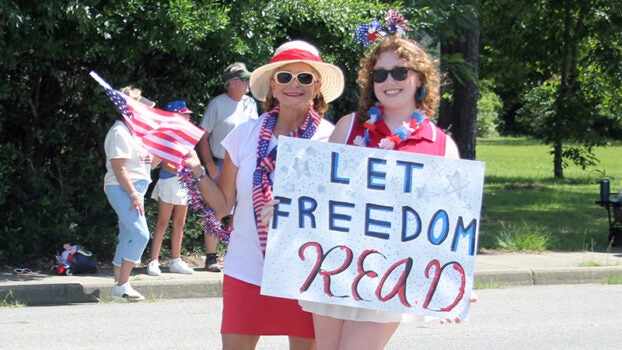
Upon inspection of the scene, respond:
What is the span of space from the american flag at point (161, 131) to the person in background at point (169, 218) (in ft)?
18.3

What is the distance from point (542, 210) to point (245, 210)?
1454 cm

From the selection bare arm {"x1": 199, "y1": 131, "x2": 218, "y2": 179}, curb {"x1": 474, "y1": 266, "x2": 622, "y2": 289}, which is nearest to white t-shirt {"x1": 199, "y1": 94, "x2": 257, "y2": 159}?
bare arm {"x1": 199, "y1": 131, "x2": 218, "y2": 179}

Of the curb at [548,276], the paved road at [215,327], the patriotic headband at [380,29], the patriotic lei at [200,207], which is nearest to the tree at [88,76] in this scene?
the paved road at [215,327]

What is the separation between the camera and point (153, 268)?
411 inches

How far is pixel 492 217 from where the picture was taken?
1686cm

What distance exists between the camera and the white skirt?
4.10 meters

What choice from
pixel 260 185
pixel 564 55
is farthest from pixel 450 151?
pixel 564 55

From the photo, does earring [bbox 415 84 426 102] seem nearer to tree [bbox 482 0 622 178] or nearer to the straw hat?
the straw hat

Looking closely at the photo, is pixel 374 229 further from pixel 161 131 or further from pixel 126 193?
pixel 126 193

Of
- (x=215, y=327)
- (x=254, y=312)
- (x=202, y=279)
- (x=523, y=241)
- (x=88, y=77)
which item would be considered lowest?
(x=215, y=327)

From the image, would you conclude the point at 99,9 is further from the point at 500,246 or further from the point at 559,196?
the point at 559,196

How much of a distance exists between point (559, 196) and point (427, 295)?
58.8ft

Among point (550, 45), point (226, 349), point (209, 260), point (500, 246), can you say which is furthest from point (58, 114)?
point (550, 45)

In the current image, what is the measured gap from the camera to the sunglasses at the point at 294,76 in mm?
4527
